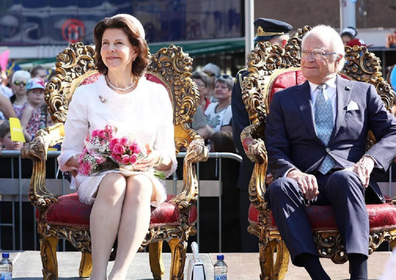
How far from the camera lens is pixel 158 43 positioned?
20500 mm

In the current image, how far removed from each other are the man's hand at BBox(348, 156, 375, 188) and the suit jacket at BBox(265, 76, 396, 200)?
59 mm

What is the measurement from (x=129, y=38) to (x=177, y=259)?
139 centimetres

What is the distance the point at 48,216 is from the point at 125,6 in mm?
17448

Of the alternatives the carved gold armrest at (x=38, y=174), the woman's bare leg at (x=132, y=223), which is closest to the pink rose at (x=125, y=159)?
the woman's bare leg at (x=132, y=223)

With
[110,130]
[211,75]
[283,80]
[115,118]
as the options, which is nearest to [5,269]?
[110,130]

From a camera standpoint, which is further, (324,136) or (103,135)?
(324,136)

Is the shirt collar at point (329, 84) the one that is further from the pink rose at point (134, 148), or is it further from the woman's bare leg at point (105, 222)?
the woman's bare leg at point (105, 222)

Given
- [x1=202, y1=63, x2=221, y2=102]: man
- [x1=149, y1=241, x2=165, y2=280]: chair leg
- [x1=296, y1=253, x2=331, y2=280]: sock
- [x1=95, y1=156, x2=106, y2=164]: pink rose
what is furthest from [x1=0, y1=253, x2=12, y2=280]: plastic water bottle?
[x1=202, y1=63, x2=221, y2=102]: man

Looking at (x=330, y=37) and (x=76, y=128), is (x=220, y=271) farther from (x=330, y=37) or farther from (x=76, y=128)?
(x=330, y=37)

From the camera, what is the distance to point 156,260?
5188 millimetres

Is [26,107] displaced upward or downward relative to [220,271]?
upward

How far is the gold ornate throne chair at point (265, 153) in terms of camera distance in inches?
170

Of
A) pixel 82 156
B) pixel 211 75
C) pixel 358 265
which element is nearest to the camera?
pixel 358 265

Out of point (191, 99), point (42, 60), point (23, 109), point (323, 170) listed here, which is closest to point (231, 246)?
point (191, 99)
